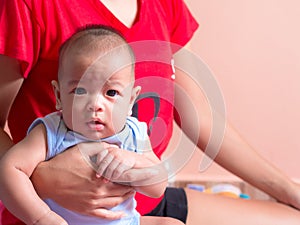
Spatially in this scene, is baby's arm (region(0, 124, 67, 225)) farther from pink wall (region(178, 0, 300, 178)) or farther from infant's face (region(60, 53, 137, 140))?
pink wall (region(178, 0, 300, 178))

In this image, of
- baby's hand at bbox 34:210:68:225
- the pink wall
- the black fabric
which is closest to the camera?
baby's hand at bbox 34:210:68:225

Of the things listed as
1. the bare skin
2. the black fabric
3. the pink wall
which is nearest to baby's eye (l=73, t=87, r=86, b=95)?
the bare skin

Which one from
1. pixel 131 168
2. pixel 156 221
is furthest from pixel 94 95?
pixel 156 221

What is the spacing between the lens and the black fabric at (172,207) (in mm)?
1251

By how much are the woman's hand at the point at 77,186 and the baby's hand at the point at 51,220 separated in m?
0.07

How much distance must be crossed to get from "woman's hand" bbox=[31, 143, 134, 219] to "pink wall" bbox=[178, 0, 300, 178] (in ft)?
3.87

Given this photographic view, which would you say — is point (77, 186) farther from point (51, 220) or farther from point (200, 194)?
point (200, 194)

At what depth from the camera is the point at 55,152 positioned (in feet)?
3.29

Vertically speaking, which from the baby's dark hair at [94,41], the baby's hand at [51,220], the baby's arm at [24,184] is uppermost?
the baby's dark hair at [94,41]

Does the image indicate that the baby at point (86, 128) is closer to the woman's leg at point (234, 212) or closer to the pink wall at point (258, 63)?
the woman's leg at point (234, 212)

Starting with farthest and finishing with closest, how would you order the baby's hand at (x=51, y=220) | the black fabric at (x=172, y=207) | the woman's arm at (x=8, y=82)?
the black fabric at (x=172, y=207) < the woman's arm at (x=8, y=82) < the baby's hand at (x=51, y=220)

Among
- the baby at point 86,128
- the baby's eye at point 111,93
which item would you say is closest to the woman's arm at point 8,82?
the baby at point 86,128

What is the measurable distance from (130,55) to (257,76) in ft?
4.07

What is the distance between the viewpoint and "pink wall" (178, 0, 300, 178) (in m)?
2.11
